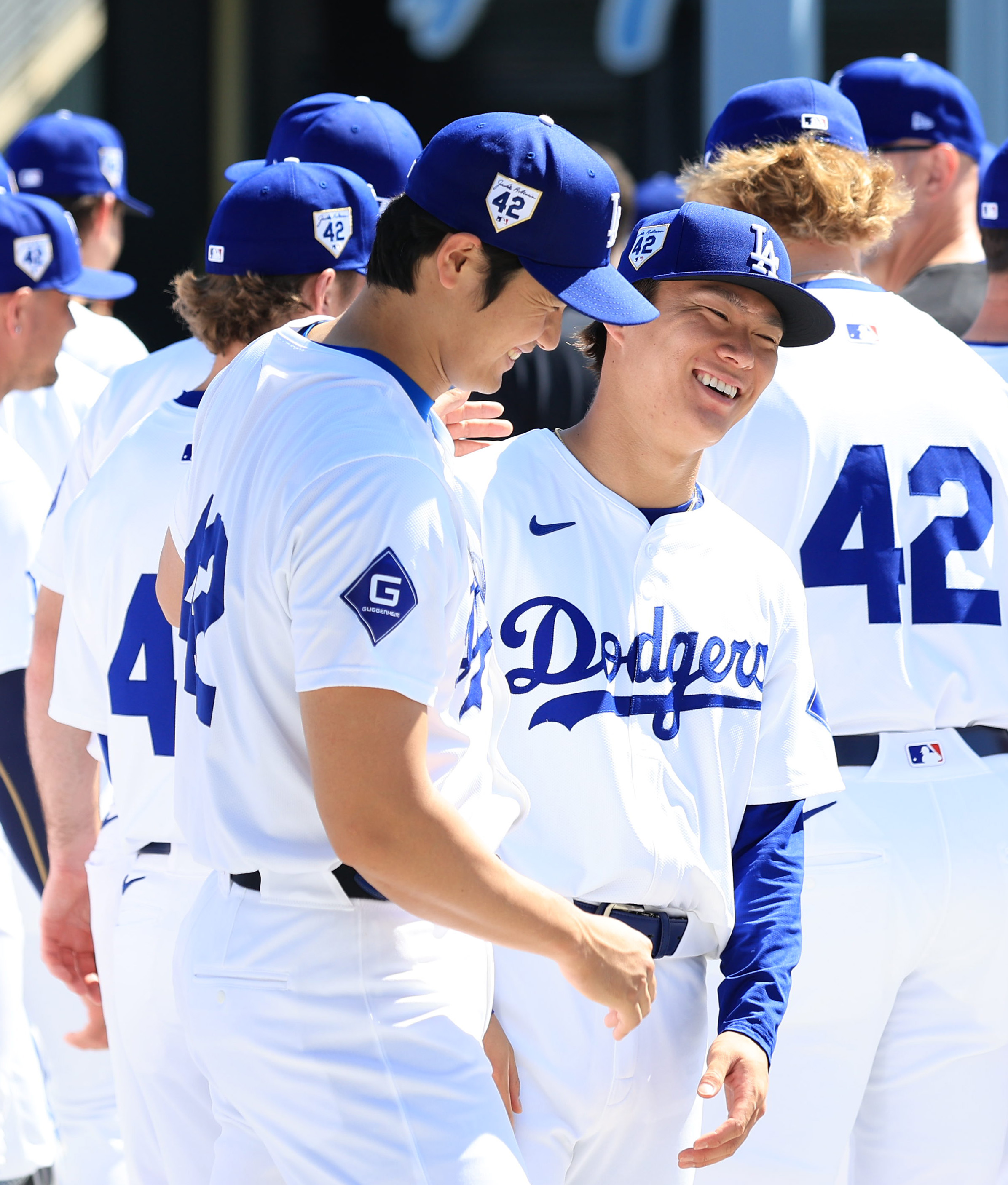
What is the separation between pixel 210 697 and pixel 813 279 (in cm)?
158

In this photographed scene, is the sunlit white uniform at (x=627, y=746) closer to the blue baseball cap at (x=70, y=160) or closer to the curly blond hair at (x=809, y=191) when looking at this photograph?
the curly blond hair at (x=809, y=191)

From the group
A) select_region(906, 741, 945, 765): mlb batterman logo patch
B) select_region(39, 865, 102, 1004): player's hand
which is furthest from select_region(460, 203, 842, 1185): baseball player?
select_region(39, 865, 102, 1004): player's hand

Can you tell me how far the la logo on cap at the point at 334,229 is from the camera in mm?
3021

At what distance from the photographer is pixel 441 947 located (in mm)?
1954

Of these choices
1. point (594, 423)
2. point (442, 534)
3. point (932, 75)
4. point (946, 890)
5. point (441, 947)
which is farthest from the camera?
point (932, 75)

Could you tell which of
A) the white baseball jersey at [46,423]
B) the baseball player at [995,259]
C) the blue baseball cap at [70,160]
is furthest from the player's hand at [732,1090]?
the blue baseball cap at [70,160]

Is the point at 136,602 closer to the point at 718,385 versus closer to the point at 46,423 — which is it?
the point at 718,385

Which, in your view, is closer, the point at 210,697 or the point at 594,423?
the point at 210,697

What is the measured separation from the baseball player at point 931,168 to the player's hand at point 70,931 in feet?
7.85

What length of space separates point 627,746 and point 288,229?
48.9 inches

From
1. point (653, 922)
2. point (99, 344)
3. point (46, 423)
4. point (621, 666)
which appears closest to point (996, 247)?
point (621, 666)

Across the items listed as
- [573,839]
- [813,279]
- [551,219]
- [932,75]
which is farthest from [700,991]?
[932,75]

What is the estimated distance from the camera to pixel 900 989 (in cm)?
283

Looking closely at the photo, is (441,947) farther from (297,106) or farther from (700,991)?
(297,106)
